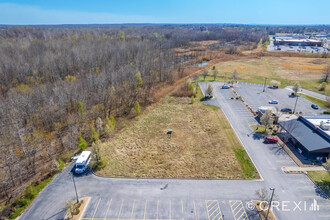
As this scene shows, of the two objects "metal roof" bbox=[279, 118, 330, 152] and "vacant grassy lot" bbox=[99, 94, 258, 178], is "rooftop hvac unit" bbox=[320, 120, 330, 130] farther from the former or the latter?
"vacant grassy lot" bbox=[99, 94, 258, 178]

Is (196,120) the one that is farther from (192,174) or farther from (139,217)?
(139,217)

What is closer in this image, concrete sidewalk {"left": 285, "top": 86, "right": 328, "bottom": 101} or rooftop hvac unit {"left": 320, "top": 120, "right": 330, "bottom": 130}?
rooftop hvac unit {"left": 320, "top": 120, "right": 330, "bottom": 130}

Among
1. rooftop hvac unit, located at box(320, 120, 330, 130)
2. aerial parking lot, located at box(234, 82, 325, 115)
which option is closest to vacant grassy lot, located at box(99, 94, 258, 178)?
aerial parking lot, located at box(234, 82, 325, 115)

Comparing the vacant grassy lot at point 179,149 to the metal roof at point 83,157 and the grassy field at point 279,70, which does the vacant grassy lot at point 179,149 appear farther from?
the grassy field at point 279,70

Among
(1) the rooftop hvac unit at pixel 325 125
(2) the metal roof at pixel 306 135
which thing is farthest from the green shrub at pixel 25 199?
(1) the rooftop hvac unit at pixel 325 125

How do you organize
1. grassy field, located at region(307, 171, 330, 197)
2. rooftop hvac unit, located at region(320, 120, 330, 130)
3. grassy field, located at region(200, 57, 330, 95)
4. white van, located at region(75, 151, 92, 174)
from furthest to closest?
grassy field, located at region(200, 57, 330, 95) < rooftop hvac unit, located at region(320, 120, 330, 130) < white van, located at region(75, 151, 92, 174) < grassy field, located at region(307, 171, 330, 197)

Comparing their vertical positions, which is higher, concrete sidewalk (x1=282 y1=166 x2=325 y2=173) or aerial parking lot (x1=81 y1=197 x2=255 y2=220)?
concrete sidewalk (x1=282 y1=166 x2=325 y2=173)

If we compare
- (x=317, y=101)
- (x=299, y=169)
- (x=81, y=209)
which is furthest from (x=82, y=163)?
(x=317, y=101)
